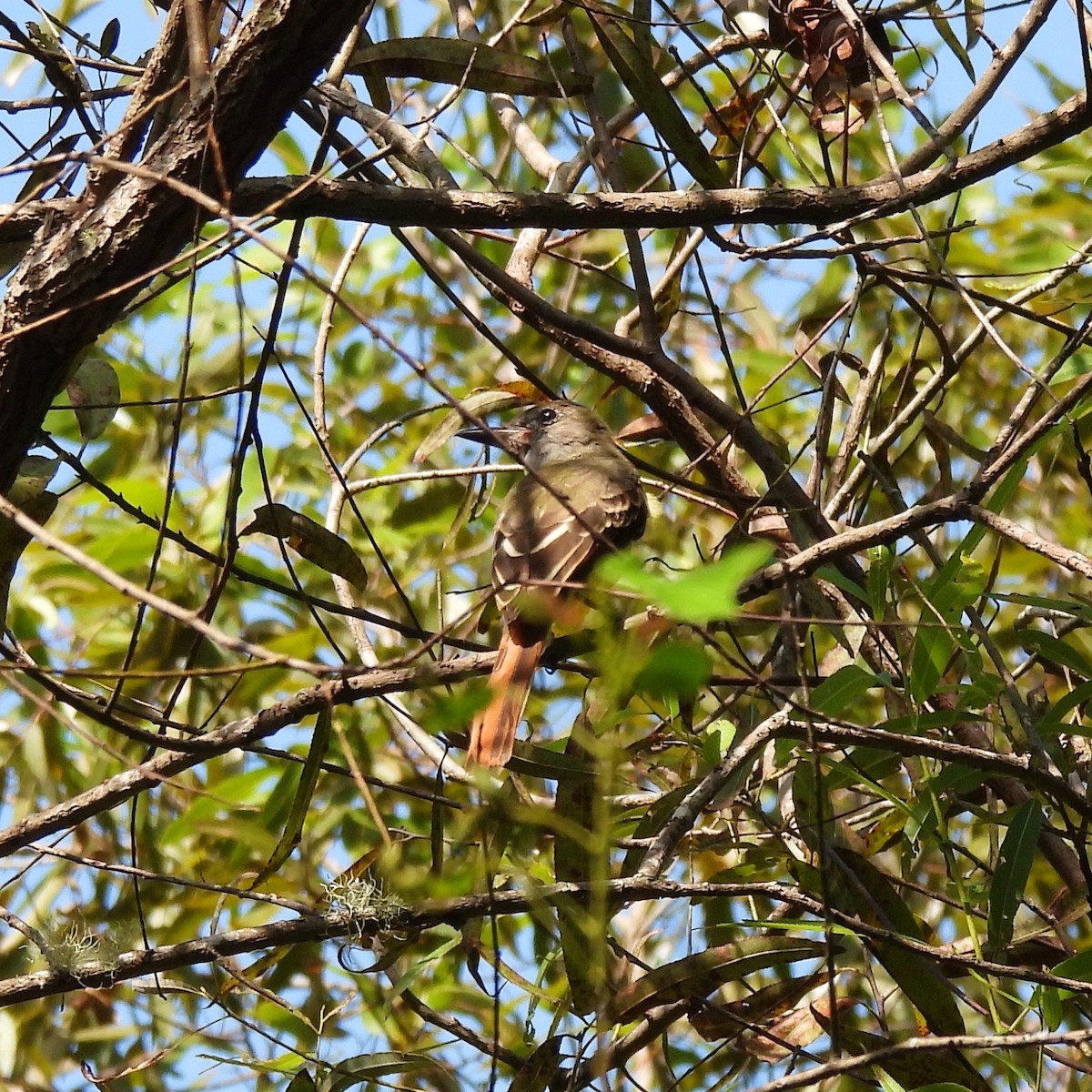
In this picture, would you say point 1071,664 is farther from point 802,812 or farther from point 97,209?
point 97,209

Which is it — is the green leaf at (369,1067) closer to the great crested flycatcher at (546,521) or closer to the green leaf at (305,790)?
the green leaf at (305,790)

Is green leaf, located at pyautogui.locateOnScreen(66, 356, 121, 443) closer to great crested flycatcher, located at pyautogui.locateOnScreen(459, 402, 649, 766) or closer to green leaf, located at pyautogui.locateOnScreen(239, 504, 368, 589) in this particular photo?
green leaf, located at pyautogui.locateOnScreen(239, 504, 368, 589)

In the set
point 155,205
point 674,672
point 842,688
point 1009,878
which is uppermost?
point 155,205

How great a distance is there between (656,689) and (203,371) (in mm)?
4158

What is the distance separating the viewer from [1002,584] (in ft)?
18.3

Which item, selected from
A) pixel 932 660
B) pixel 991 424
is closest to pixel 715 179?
pixel 932 660

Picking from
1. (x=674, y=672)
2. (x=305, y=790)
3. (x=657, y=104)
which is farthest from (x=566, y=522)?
(x=674, y=672)

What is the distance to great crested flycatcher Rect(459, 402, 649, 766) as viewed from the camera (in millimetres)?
3225

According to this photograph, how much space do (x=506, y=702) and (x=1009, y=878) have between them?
1.11 meters

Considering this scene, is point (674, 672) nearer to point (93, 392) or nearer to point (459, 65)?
point (93, 392)

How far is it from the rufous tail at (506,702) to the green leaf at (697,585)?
4.56 ft

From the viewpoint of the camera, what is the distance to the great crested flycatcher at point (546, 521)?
322cm

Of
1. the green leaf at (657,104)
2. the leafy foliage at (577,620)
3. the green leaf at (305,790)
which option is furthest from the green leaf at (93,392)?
the green leaf at (657,104)

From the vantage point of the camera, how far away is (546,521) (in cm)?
425
